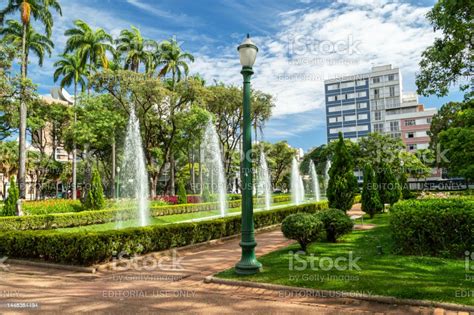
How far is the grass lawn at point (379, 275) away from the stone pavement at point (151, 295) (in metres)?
0.43

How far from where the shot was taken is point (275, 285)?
6.60m

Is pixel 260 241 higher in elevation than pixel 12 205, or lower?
lower

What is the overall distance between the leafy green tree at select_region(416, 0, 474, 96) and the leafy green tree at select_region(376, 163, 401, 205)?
11170mm

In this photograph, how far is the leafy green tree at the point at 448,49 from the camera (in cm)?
1123

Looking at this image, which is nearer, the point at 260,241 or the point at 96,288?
the point at 96,288

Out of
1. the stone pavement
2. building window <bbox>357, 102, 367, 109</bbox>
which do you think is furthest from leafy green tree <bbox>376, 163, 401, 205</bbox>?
building window <bbox>357, 102, 367, 109</bbox>

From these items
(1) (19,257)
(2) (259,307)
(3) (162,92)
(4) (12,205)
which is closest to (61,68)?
(3) (162,92)

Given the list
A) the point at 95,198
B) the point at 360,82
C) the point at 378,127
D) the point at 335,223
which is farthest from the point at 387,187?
the point at 360,82

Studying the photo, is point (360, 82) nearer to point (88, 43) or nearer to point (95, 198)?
point (88, 43)

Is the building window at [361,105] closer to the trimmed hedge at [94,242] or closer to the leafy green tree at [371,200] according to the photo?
the leafy green tree at [371,200]

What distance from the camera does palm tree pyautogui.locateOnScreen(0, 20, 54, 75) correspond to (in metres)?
30.2

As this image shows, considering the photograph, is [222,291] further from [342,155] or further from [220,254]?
[342,155]

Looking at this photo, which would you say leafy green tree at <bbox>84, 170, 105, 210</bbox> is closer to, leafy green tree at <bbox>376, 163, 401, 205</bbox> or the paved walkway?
the paved walkway

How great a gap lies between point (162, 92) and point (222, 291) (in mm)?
25476
